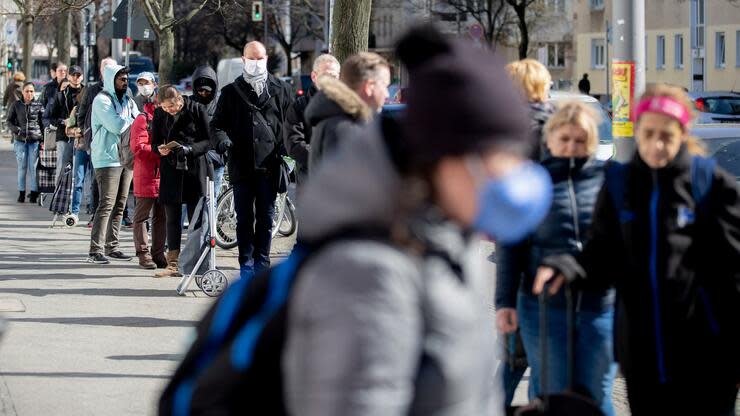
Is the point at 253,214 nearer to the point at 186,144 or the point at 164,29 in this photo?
the point at 186,144

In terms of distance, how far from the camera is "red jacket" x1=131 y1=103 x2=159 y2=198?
1213 cm

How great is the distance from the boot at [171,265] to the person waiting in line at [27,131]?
807 cm

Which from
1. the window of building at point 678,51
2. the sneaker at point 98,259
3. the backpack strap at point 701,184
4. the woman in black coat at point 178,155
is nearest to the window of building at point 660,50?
the window of building at point 678,51

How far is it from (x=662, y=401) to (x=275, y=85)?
272 inches

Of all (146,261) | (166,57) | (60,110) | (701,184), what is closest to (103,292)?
(146,261)

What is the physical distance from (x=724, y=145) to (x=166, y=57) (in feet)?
40.4

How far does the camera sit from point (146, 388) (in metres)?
7.27

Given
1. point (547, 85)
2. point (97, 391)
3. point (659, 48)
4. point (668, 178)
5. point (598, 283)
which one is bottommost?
point (97, 391)

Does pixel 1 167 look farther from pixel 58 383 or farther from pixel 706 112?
pixel 58 383

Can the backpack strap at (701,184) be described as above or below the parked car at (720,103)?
below

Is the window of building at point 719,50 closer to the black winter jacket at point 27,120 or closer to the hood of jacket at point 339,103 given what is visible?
the black winter jacket at point 27,120

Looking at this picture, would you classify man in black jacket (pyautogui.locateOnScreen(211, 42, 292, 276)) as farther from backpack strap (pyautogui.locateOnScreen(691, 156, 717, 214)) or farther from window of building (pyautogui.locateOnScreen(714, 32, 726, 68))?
window of building (pyautogui.locateOnScreen(714, 32, 726, 68))

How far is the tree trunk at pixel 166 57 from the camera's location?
21.4 meters

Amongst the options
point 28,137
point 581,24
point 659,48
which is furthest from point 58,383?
point 581,24
